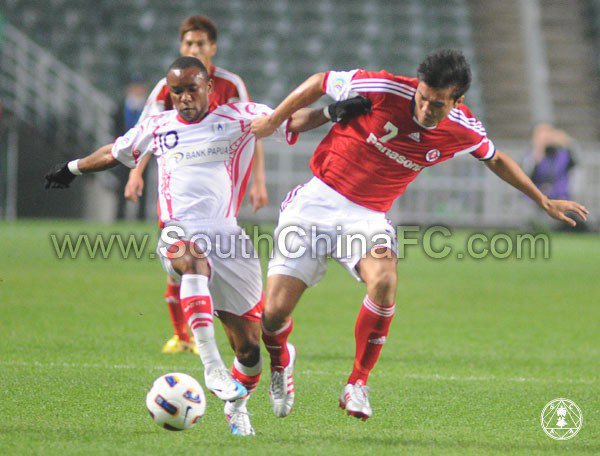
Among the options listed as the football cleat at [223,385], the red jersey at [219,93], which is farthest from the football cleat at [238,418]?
the red jersey at [219,93]

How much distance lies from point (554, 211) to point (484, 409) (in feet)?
3.61

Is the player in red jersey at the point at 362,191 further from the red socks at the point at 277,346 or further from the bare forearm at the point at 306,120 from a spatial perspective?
the bare forearm at the point at 306,120

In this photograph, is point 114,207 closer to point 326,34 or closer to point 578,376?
point 326,34

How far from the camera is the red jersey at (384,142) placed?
528 centimetres

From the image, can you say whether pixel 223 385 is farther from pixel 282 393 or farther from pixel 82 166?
pixel 82 166

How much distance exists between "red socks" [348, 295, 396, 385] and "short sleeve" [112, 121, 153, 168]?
1.36 meters

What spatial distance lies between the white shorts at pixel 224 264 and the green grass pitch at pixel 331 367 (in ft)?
1.94

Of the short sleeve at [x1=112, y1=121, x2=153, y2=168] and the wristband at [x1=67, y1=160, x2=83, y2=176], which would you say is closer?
the short sleeve at [x1=112, y1=121, x2=153, y2=168]

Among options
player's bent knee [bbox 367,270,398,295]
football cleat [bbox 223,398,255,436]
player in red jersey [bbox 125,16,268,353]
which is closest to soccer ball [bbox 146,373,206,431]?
football cleat [bbox 223,398,255,436]

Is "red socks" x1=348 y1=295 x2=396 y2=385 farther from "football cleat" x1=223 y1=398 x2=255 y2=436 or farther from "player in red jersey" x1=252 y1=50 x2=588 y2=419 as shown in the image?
"football cleat" x1=223 y1=398 x2=255 y2=436

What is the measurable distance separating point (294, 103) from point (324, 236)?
68 cm

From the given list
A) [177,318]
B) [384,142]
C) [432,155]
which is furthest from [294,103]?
[177,318]

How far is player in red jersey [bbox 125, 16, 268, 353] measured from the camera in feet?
22.9

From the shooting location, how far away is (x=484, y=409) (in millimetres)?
5570
